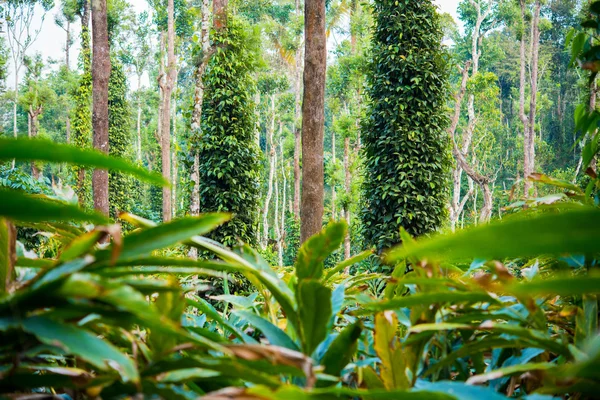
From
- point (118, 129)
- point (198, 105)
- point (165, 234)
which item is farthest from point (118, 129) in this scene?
point (165, 234)

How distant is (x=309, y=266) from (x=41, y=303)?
0.24 m

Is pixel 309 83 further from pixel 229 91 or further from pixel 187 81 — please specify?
pixel 187 81

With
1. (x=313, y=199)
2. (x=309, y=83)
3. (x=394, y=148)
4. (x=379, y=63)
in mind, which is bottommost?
(x=313, y=199)

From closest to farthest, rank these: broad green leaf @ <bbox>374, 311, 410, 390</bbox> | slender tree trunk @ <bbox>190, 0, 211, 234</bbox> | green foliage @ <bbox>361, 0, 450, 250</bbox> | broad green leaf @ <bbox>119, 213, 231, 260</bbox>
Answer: broad green leaf @ <bbox>119, 213, 231, 260</bbox> < broad green leaf @ <bbox>374, 311, 410, 390</bbox> < green foliage @ <bbox>361, 0, 450, 250</bbox> < slender tree trunk @ <bbox>190, 0, 211, 234</bbox>

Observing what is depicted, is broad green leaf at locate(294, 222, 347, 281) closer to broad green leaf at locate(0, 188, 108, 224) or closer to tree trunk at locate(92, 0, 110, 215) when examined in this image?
broad green leaf at locate(0, 188, 108, 224)

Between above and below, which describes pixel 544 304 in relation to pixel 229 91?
below

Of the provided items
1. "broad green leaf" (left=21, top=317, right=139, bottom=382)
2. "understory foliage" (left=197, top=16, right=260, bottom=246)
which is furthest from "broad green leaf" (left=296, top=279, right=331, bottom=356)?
"understory foliage" (left=197, top=16, right=260, bottom=246)

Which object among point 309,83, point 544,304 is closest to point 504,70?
point 309,83

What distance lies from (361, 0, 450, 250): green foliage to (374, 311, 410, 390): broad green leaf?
5.88 metres

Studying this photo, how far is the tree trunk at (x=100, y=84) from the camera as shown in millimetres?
7684

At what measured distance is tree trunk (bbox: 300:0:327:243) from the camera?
16.0ft

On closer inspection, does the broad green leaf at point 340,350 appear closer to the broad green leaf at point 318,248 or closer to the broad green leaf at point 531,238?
the broad green leaf at point 318,248

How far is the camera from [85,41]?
14648 mm

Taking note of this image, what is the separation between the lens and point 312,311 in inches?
16.2
